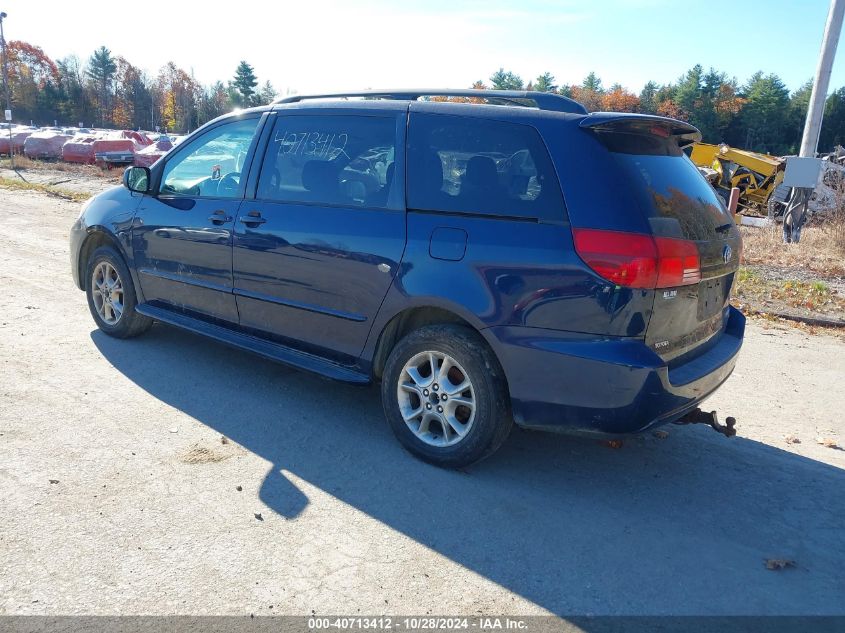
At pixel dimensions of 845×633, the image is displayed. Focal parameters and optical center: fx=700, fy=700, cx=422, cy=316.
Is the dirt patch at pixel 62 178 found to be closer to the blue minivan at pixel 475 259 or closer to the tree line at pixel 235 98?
the blue minivan at pixel 475 259

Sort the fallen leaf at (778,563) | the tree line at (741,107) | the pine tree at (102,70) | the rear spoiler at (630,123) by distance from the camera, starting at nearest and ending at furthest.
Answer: the fallen leaf at (778,563) < the rear spoiler at (630,123) < the tree line at (741,107) < the pine tree at (102,70)

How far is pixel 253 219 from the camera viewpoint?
465 centimetres

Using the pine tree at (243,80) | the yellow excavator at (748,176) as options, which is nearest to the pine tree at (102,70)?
the pine tree at (243,80)

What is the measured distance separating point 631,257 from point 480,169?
38.6 inches

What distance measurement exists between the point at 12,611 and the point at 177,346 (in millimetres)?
3343

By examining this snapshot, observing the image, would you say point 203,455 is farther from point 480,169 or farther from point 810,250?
point 810,250

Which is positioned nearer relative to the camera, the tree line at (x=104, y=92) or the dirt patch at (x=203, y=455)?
the dirt patch at (x=203, y=455)

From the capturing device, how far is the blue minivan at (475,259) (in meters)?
3.38

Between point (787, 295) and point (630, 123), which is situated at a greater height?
point (630, 123)

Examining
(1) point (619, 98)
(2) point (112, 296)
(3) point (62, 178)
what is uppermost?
(1) point (619, 98)

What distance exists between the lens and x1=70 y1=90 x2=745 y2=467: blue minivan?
11.1 ft

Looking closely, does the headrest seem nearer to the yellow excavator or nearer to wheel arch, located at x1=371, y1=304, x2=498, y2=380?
wheel arch, located at x1=371, y1=304, x2=498, y2=380

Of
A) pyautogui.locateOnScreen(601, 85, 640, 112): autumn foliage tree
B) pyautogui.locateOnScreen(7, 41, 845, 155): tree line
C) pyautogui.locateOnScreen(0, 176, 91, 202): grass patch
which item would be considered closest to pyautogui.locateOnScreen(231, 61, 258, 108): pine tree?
pyautogui.locateOnScreen(7, 41, 845, 155): tree line

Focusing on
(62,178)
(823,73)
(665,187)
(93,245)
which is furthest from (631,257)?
(62,178)
